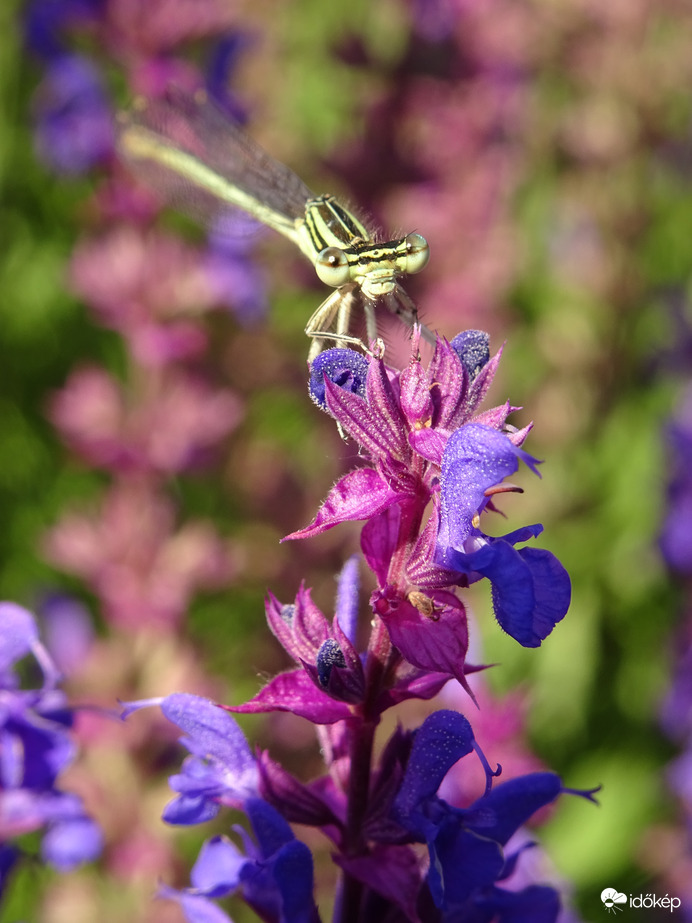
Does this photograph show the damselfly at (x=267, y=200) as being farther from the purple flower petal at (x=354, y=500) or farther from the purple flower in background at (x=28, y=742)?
the purple flower in background at (x=28, y=742)

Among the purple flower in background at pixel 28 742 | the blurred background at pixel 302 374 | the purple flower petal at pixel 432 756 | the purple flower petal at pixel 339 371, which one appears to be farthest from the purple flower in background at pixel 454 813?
the blurred background at pixel 302 374

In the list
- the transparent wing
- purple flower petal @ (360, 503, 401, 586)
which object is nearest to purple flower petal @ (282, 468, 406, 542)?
purple flower petal @ (360, 503, 401, 586)

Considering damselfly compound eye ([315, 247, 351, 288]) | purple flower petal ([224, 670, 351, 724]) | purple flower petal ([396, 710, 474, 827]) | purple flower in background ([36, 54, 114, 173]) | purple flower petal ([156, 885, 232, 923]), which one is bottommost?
purple flower petal ([156, 885, 232, 923])

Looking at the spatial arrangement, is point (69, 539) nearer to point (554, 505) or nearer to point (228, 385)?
point (228, 385)

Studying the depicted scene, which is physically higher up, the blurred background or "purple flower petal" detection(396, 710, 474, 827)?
the blurred background

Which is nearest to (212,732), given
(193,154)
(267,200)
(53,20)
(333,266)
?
(333,266)

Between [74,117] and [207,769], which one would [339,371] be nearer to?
[207,769]

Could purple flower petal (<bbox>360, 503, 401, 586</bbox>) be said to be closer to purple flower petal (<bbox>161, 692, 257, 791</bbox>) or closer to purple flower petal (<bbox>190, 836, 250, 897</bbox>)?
purple flower petal (<bbox>161, 692, 257, 791</bbox>)
